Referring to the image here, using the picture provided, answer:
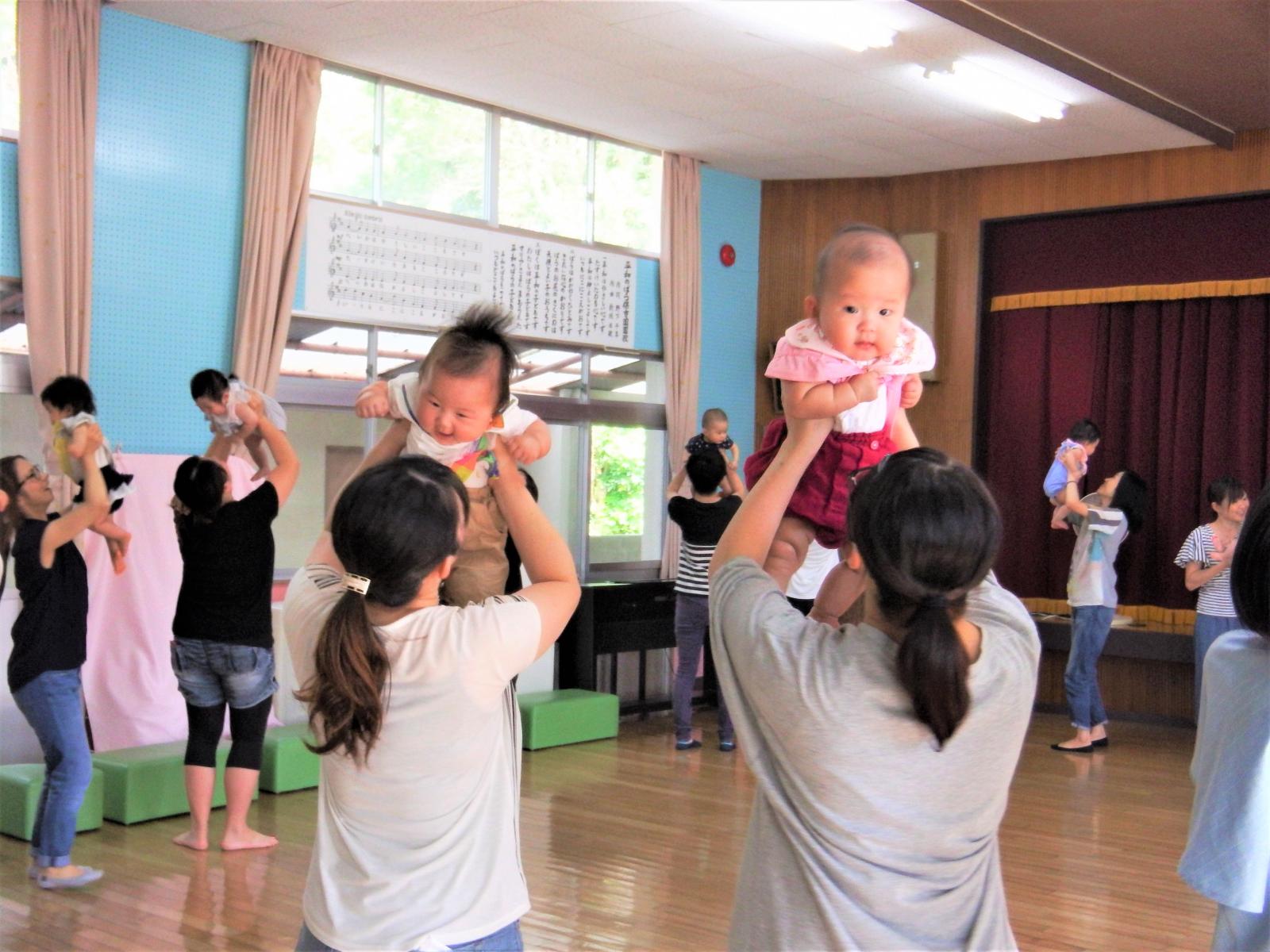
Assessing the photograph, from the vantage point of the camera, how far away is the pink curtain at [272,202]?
6246 millimetres

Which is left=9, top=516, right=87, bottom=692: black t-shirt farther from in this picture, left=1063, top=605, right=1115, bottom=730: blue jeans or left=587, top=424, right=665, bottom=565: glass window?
left=1063, top=605, right=1115, bottom=730: blue jeans

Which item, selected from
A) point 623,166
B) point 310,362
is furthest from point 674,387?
point 310,362

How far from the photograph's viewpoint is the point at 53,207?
5520 millimetres

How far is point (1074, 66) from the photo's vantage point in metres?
6.23

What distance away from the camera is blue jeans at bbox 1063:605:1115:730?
689cm

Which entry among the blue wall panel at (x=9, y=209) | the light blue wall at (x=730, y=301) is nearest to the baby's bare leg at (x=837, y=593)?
the blue wall panel at (x=9, y=209)

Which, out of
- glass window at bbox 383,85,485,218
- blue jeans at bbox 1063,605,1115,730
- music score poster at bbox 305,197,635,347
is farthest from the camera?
glass window at bbox 383,85,485,218

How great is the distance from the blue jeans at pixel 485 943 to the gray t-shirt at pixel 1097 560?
563 centimetres

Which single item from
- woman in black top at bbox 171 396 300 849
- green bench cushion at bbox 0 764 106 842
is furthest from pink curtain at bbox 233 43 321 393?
green bench cushion at bbox 0 764 106 842

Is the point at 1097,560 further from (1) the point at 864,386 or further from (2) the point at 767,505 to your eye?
(2) the point at 767,505

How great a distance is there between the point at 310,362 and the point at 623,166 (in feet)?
8.80

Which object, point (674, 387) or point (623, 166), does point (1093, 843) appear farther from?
point (623, 166)

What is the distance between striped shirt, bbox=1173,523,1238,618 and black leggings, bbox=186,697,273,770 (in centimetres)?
470

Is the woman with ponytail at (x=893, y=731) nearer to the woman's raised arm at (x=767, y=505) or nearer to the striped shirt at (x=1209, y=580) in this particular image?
the woman's raised arm at (x=767, y=505)
